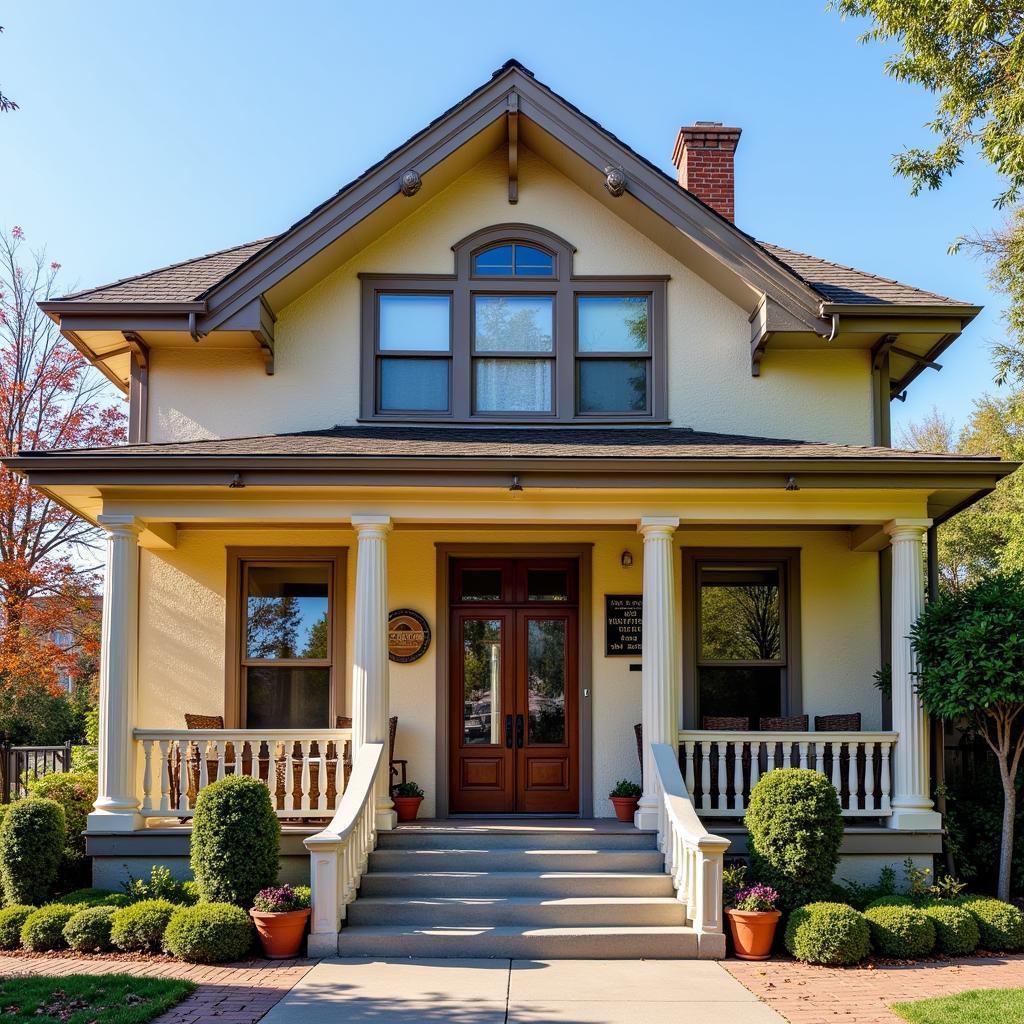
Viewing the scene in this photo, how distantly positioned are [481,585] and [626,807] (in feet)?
9.47

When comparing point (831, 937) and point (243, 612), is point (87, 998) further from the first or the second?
point (831, 937)

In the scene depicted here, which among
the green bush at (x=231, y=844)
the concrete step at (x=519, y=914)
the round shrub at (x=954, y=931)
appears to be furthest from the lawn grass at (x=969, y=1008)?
the green bush at (x=231, y=844)

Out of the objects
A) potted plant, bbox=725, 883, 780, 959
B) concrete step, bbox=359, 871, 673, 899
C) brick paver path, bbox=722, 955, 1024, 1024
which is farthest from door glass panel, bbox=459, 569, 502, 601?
brick paver path, bbox=722, 955, 1024, 1024

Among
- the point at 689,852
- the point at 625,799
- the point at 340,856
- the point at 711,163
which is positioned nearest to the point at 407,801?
the point at 625,799

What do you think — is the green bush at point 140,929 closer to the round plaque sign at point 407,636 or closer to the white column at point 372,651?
the white column at point 372,651

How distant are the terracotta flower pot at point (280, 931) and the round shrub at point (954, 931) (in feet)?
16.7

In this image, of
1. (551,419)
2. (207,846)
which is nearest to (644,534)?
(551,419)

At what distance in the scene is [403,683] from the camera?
12023mm

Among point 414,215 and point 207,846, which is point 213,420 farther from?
point 207,846

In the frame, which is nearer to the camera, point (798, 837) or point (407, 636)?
point (798, 837)

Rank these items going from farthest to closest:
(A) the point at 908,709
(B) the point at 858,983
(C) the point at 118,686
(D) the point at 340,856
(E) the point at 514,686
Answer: (E) the point at 514,686 → (A) the point at 908,709 → (C) the point at 118,686 → (D) the point at 340,856 → (B) the point at 858,983

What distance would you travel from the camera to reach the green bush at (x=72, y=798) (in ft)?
34.5

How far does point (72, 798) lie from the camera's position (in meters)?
11.0

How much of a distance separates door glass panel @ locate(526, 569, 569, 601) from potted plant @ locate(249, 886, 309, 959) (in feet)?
15.1
